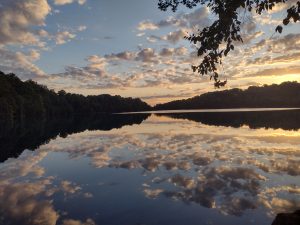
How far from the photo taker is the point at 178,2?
16.7 meters

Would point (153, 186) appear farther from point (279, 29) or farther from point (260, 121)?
point (260, 121)

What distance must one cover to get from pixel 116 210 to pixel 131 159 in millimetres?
14573

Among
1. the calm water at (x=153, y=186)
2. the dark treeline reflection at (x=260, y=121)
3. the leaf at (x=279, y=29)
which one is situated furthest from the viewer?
the dark treeline reflection at (x=260, y=121)

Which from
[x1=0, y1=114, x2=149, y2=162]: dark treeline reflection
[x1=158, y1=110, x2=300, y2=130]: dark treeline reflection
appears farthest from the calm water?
[x1=158, y1=110, x2=300, y2=130]: dark treeline reflection

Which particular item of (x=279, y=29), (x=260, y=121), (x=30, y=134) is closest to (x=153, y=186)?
(x=279, y=29)

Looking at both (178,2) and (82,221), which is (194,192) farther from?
(178,2)

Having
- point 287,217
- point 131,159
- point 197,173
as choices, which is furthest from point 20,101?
point 287,217

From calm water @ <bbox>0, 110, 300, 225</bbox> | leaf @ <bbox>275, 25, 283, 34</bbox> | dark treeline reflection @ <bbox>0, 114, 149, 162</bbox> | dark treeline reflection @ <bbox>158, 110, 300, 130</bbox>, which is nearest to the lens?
leaf @ <bbox>275, 25, 283, 34</bbox>

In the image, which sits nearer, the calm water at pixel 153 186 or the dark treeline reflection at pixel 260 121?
the calm water at pixel 153 186

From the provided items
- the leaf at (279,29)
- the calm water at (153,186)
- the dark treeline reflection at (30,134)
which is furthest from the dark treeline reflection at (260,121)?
the leaf at (279,29)

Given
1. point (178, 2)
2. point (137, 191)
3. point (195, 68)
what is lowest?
point (137, 191)

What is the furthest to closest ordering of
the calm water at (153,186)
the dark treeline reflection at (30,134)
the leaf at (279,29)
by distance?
1. the dark treeline reflection at (30,134)
2. the calm water at (153,186)
3. the leaf at (279,29)

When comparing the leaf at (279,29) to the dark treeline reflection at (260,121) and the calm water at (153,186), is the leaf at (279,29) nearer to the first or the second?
the calm water at (153,186)

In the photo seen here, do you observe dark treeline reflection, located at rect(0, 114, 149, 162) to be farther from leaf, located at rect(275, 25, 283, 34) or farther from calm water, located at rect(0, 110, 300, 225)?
leaf, located at rect(275, 25, 283, 34)
